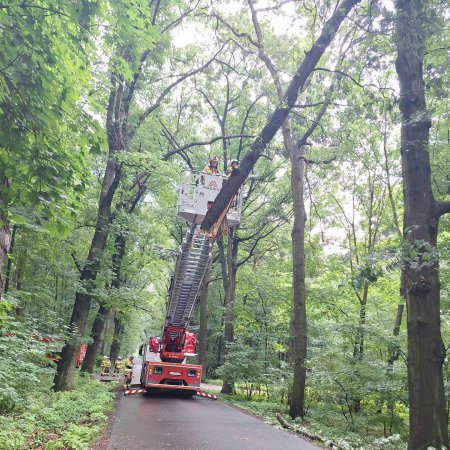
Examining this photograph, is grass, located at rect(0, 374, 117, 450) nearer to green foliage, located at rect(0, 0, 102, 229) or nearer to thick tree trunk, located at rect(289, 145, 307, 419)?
green foliage, located at rect(0, 0, 102, 229)

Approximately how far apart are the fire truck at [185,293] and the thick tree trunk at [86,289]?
2872mm

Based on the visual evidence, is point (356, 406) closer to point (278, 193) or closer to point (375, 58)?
point (375, 58)

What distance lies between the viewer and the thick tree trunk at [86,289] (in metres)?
13.1

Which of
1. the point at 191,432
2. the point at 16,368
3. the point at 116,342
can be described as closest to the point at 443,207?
the point at 191,432

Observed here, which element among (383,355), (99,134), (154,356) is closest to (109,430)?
(99,134)

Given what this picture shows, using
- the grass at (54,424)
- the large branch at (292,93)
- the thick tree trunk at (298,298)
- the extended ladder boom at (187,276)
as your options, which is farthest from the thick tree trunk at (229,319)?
A: the large branch at (292,93)

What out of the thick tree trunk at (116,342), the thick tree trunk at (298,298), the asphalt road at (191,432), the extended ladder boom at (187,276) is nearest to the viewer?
the asphalt road at (191,432)

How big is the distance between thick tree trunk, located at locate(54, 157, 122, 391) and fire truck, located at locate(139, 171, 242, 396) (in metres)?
2.87

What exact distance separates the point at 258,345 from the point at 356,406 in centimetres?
964

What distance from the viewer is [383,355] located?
1441cm

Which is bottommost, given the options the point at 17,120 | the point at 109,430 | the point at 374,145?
the point at 109,430

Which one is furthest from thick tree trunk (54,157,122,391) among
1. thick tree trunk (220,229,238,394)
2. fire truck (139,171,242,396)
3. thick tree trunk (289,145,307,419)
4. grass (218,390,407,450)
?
thick tree trunk (289,145,307,419)

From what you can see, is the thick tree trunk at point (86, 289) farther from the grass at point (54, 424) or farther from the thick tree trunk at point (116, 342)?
the thick tree trunk at point (116, 342)

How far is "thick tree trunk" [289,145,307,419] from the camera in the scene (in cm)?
1186
